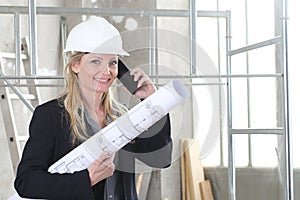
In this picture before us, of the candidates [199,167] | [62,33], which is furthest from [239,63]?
[62,33]

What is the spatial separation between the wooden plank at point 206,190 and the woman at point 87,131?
415 centimetres

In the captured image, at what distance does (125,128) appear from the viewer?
1872 mm

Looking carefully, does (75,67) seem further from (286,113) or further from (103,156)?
(286,113)

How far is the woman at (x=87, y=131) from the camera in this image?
1948mm

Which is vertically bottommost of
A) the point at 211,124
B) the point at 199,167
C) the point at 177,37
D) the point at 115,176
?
the point at 199,167

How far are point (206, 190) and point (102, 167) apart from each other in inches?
173

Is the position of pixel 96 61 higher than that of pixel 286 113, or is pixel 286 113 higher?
pixel 96 61

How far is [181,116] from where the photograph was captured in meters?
2.21

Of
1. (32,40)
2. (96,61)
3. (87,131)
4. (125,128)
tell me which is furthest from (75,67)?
(32,40)

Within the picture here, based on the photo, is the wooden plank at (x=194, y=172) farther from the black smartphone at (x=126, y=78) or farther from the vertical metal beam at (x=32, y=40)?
the black smartphone at (x=126, y=78)

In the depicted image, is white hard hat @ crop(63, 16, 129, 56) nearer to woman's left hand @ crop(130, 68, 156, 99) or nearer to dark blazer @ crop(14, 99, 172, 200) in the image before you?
woman's left hand @ crop(130, 68, 156, 99)

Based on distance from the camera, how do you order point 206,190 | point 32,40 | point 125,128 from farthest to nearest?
point 206,190 < point 32,40 < point 125,128

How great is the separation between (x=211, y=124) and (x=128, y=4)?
15.0ft

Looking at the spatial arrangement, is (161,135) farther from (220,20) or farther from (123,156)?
(220,20)
